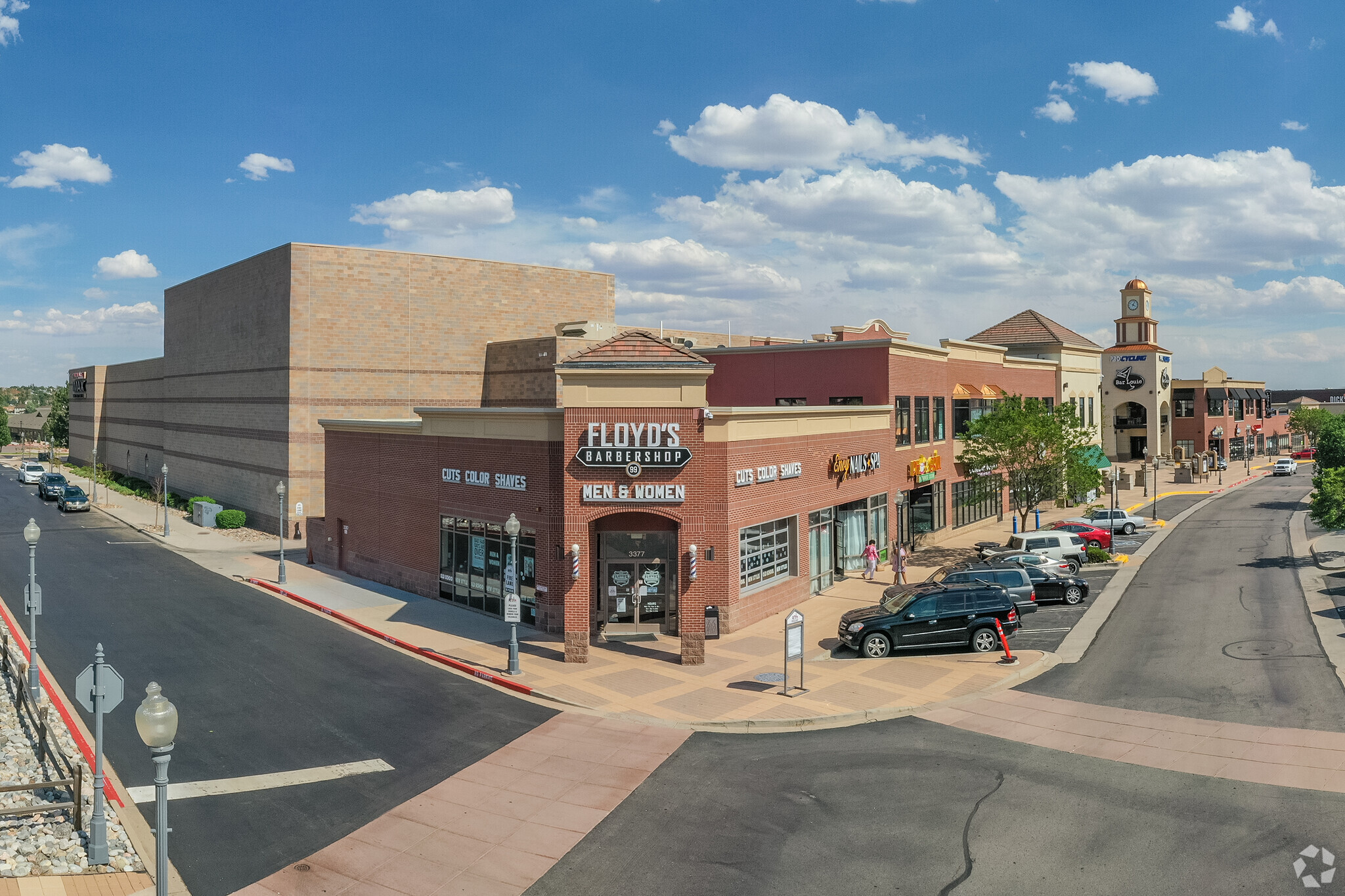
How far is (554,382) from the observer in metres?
48.5

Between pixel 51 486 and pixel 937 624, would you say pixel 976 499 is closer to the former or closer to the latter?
pixel 937 624

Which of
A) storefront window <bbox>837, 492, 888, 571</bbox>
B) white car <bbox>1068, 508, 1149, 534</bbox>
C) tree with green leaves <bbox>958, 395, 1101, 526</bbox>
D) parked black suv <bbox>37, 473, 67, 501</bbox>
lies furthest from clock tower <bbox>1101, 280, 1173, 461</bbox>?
parked black suv <bbox>37, 473, 67, 501</bbox>

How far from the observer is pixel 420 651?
2430 centimetres

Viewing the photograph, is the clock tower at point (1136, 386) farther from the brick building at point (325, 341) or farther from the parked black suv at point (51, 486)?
the parked black suv at point (51, 486)

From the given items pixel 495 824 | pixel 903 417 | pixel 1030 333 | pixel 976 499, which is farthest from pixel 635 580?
pixel 1030 333

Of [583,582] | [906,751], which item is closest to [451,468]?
[583,582]

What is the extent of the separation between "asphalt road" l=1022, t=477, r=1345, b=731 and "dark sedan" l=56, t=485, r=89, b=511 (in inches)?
2488

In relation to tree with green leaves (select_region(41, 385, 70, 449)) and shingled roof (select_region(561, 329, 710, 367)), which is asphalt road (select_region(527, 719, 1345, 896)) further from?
tree with green leaves (select_region(41, 385, 70, 449))

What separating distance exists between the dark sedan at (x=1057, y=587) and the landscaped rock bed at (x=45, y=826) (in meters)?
26.8

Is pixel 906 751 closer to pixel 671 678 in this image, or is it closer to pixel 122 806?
pixel 671 678

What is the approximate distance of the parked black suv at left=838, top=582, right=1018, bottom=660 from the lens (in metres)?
23.6

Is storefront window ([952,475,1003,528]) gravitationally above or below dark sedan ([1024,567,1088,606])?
above

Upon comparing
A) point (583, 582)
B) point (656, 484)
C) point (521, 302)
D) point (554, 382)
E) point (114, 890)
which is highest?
point (521, 302)

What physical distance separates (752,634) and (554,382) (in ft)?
85.5
